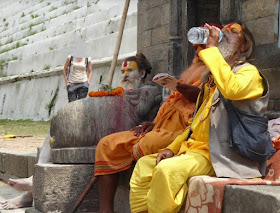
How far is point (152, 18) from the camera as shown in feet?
25.3

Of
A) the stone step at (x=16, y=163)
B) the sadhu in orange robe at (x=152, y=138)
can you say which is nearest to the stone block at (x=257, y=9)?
the sadhu in orange robe at (x=152, y=138)

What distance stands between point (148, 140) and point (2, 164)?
5235 mm

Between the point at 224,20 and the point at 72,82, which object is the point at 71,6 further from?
the point at 224,20

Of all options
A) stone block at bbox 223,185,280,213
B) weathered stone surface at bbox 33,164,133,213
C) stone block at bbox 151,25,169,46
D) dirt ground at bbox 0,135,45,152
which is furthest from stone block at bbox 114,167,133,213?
dirt ground at bbox 0,135,45,152

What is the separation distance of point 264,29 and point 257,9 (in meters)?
0.24

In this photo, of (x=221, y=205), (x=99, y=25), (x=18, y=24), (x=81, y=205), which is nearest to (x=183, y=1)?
Result: (x=81, y=205)

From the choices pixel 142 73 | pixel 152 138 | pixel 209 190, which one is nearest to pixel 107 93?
pixel 142 73

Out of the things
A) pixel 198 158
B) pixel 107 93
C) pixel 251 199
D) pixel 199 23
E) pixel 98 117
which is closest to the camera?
pixel 251 199

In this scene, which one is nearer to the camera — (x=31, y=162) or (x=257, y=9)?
(x=257, y=9)

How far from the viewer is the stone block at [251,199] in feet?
10.2

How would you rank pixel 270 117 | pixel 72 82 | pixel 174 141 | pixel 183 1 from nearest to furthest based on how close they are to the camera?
pixel 174 141 < pixel 270 117 < pixel 183 1 < pixel 72 82

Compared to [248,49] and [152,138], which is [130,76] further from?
[248,49]

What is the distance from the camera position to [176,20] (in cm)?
709

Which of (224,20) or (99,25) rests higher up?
(99,25)
